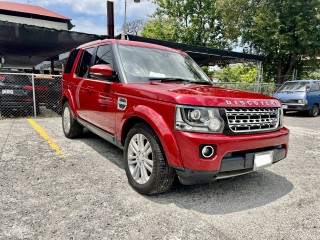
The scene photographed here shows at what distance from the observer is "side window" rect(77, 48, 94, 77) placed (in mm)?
4504

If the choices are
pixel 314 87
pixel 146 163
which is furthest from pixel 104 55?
pixel 314 87

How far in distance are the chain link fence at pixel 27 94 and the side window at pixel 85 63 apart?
4484mm

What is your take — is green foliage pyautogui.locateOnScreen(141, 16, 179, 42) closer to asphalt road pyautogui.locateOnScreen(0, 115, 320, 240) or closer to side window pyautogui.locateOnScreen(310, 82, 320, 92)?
side window pyautogui.locateOnScreen(310, 82, 320, 92)

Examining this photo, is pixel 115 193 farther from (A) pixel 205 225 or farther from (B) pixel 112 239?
(A) pixel 205 225

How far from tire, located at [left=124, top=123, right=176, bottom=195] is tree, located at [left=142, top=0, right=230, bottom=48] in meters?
26.4

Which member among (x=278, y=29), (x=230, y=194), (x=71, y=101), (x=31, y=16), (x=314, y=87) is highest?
(x=31, y=16)

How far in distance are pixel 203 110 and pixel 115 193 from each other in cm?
149

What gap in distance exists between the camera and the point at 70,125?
536 cm

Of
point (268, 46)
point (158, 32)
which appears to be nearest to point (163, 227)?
point (268, 46)

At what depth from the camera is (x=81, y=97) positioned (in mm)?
4559

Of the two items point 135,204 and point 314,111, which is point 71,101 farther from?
point 314,111

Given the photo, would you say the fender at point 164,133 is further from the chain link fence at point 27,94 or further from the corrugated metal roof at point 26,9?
the corrugated metal roof at point 26,9

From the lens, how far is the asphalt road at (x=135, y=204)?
7.60 ft

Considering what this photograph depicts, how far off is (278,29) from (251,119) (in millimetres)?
19479
